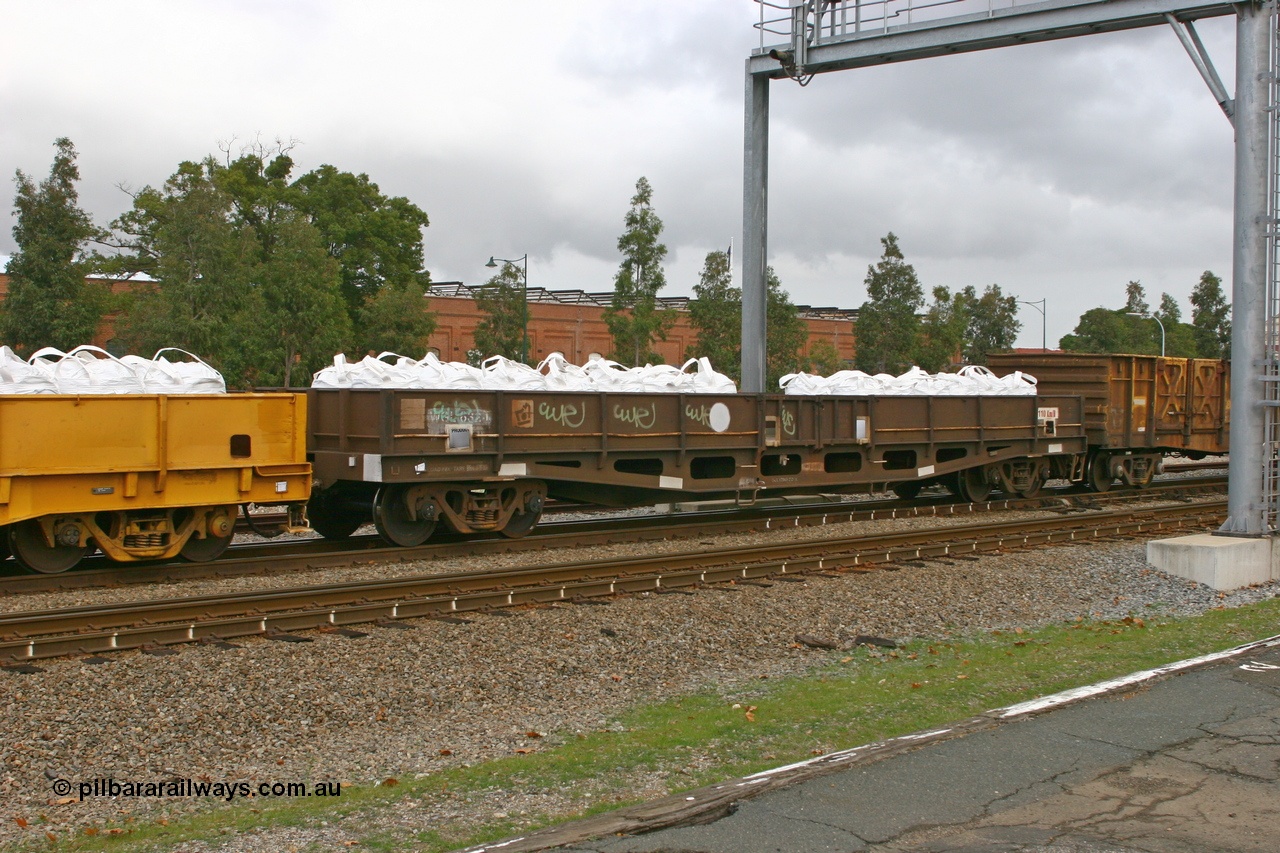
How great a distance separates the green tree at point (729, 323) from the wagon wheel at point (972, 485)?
63.5 feet

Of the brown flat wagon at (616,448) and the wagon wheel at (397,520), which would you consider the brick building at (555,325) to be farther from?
the wagon wheel at (397,520)

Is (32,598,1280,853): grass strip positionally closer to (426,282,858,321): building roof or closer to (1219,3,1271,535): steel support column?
(1219,3,1271,535): steel support column

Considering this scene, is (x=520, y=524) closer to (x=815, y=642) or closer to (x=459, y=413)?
(x=459, y=413)

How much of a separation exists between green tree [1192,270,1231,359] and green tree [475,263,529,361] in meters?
47.2

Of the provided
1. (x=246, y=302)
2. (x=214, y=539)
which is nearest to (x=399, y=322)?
(x=246, y=302)

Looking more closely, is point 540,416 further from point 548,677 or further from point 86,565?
point 548,677

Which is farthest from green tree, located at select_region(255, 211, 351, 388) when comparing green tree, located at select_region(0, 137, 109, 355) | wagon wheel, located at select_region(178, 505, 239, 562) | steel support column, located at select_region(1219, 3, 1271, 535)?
steel support column, located at select_region(1219, 3, 1271, 535)

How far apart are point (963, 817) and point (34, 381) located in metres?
9.71

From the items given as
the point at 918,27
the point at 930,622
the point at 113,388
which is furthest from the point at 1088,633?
the point at 918,27

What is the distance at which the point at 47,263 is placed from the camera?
3472cm

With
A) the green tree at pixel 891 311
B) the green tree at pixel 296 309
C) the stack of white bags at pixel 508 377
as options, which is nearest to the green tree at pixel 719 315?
the green tree at pixel 891 311

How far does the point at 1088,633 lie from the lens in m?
9.72

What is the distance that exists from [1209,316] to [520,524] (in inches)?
2691

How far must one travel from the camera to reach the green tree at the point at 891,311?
44062mm
